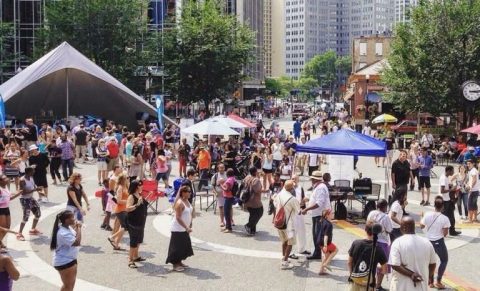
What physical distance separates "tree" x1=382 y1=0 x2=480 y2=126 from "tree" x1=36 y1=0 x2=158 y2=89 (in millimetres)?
18616

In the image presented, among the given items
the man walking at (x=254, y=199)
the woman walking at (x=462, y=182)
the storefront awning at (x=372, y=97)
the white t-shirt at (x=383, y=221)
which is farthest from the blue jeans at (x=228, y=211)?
the storefront awning at (x=372, y=97)

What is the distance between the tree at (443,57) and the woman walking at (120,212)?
23728 mm

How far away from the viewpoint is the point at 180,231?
1150 centimetres

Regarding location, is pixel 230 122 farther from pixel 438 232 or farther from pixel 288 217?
pixel 438 232

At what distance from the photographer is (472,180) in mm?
15734

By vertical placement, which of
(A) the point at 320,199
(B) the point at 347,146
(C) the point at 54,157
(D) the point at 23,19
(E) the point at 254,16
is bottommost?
(A) the point at 320,199

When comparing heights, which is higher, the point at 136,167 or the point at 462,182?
the point at 136,167

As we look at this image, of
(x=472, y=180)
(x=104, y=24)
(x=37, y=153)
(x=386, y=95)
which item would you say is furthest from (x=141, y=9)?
(x=472, y=180)

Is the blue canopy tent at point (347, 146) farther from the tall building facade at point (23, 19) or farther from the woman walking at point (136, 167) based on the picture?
the tall building facade at point (23, 19)

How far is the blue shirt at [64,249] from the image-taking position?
8.98 meters

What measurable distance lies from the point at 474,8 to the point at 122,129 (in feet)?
61.1

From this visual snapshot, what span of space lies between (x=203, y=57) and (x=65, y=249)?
3351 cm

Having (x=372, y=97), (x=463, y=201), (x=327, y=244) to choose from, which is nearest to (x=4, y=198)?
(x=327, y=244)

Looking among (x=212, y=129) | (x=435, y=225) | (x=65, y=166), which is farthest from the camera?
(x=212, y=129)
